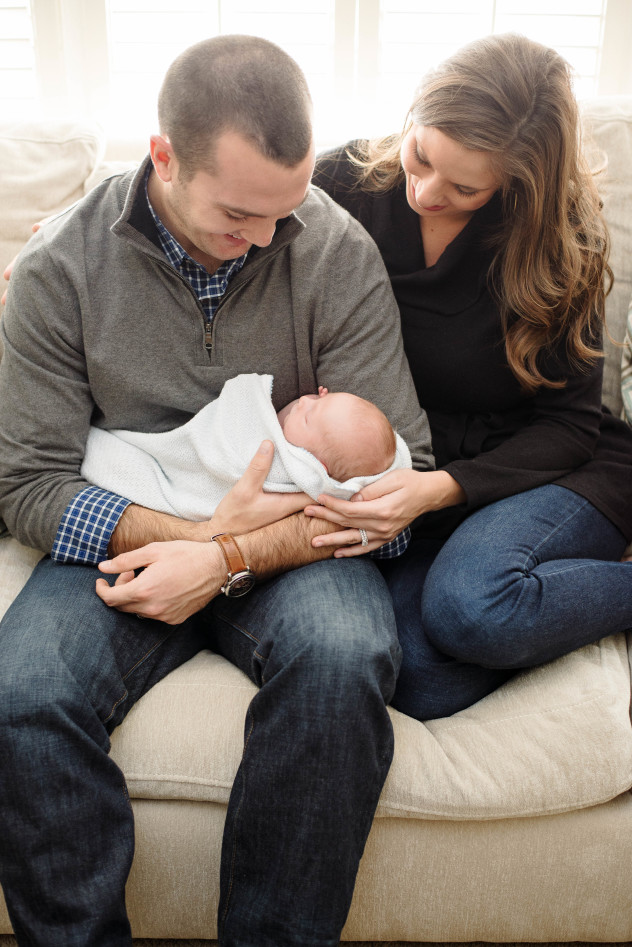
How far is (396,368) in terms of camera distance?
4.79ft

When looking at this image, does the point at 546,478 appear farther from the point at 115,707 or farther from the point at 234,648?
the point at 115,707

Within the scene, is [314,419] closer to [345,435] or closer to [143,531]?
[345,435]

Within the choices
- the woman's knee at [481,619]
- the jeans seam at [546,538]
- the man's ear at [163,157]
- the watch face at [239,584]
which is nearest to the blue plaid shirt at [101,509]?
the man's ear at [163,157]

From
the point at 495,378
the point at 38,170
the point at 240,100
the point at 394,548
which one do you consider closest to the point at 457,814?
the point at 394,548

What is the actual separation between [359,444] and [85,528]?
0.47m

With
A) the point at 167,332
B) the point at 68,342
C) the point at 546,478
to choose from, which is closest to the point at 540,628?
the point at 546,478

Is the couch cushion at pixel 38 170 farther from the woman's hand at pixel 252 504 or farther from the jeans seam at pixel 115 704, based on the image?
the jeans seam at pixel 115 704

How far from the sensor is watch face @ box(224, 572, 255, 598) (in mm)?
1298

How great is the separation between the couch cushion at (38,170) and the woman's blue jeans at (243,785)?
98 cm

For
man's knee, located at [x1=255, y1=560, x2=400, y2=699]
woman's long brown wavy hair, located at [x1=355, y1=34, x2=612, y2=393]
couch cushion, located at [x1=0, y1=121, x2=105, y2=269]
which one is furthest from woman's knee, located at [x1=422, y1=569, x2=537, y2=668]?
couch cushion, located at [x1=0, y1=121, x2=105, y2=269]

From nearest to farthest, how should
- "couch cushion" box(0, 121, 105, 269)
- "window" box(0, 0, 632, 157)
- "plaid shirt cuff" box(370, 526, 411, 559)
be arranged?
"plaid shirt cuff" box(370, 526, 411, 559) < "couch cushion" box(0, 121, 105, 269) < "window" box(0, 0, 632, 157)

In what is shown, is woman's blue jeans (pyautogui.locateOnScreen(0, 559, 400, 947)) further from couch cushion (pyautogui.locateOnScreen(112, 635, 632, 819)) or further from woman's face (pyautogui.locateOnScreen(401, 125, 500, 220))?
woman's face (pyautogui.locateOnScreen(401, 125, 500, 220))

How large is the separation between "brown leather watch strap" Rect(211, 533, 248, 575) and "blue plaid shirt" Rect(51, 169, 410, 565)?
0.18m

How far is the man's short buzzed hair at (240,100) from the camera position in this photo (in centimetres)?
113
